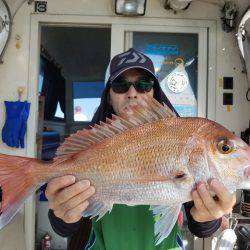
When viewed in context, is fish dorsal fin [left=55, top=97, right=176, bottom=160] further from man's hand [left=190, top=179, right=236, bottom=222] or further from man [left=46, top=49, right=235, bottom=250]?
man's hand [left=190, top=179, right=236, bottom=222]

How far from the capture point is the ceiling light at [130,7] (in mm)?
4422

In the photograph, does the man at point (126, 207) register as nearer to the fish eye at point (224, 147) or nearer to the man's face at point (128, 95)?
the man's face at point (128, 95)

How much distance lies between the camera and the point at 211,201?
1.42m

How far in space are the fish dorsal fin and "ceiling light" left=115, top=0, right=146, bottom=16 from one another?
3176 millimetres

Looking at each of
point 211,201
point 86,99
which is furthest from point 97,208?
point 86,99

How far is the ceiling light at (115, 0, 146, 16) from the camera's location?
442 centimetres

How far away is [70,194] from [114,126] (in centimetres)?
30

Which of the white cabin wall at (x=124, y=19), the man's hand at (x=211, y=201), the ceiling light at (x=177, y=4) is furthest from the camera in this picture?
the white cabin wall at (x=124, y=19)

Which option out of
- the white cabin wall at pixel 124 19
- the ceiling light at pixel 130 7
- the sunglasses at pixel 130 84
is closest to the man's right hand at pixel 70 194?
the sunglasses at pixel 130 84

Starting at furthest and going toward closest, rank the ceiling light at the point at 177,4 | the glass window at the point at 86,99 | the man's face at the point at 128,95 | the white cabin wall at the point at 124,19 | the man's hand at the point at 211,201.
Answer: the glass window at the point at 86,99 < the white cabin wall at the point at 124,19 < the ceiling light at the point at 177,4 < the man's face at the point at 128,95 < the man's hand at the point at 211,201

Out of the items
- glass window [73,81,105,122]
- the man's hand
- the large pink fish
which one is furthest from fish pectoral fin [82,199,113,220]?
glass window [73,81,105,122]

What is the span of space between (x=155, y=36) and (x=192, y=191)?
3.55m

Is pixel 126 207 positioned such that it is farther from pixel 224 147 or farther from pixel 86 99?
pixel 86 99

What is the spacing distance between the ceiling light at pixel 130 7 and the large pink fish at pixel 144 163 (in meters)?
3.21
